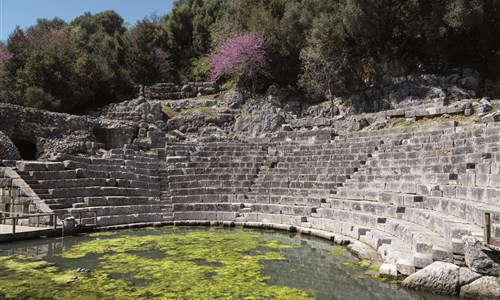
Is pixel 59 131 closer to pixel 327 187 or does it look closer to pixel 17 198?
pixel 17 198

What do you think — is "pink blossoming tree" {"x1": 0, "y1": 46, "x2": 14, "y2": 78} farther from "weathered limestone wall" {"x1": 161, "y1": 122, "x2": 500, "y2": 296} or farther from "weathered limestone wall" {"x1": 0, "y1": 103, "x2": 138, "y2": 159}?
"weathered limestone wall" {"x1": 161, "y1": 122, "x2": 500, "y2": 296}

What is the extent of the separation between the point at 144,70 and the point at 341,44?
580 inches

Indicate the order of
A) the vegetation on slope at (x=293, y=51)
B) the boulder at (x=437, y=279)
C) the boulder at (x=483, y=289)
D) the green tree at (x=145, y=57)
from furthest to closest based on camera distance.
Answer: the green tree at (x=145, y=57) < the vegetation on slope at (x=293, y=51) < the boulder at (x=437, y=279) < the boulder at (x=483, y=289)

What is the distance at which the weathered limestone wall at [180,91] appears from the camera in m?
28.8

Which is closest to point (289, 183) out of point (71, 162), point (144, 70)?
point (71, 162)

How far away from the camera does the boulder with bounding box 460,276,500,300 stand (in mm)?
5727

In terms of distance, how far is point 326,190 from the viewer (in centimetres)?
1398

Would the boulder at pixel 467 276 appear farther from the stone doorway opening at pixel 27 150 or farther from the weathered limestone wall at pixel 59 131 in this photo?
the stone doorway opening at pixel 27 150

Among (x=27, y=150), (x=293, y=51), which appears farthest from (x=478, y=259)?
(x=293, y=51)

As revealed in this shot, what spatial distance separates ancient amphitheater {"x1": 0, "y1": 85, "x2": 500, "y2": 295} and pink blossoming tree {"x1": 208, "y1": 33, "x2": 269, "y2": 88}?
8584 mm

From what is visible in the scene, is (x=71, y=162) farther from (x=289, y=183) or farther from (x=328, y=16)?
(x=328, y=16)

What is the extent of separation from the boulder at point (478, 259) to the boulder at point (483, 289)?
0.36 feet

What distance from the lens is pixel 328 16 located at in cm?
2414

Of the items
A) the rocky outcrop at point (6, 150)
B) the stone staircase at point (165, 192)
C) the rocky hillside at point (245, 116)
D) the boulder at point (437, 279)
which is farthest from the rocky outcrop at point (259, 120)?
the boulder at point (437, 279)
